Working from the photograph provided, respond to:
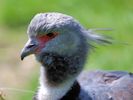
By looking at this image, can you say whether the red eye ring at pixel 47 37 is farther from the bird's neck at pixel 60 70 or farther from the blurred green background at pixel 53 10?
the blurred green background at pixel 53 10

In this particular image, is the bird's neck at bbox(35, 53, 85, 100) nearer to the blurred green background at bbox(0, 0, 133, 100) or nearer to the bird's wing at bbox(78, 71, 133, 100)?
the bird's wing at bbox(78, 71, 133, 100)

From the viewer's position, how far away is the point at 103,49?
6273 millimetres


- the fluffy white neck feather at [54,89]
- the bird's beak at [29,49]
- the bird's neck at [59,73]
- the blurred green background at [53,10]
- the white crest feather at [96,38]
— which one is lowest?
the blurred green background at [53,10]

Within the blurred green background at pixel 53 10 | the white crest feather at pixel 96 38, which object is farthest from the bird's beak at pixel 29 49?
the blurred green background at pixel 53 10

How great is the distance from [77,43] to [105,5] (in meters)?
2.90

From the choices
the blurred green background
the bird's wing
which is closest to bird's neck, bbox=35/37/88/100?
the bird's wing

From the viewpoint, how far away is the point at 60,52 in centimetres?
406

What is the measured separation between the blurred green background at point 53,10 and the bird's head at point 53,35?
1520 mm

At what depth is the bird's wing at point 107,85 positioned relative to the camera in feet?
13.7

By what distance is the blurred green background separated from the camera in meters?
6.00

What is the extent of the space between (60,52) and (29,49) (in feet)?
0.59

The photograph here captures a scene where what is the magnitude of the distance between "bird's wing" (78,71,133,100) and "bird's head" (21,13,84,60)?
296 millimetres

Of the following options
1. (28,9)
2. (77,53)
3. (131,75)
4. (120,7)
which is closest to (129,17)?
(120,7)

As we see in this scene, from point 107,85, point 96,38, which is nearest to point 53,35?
point 96,38
